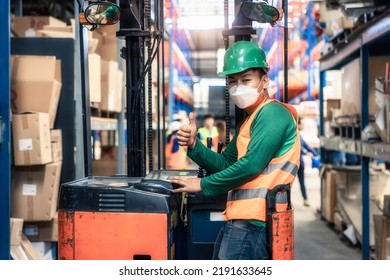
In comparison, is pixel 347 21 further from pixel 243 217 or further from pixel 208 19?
pixel 243 217

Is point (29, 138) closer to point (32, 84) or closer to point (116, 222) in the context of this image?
point (32, 84)

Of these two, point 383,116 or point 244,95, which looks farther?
point 383,116

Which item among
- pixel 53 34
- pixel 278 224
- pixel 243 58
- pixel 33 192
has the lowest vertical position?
pixel 33 192

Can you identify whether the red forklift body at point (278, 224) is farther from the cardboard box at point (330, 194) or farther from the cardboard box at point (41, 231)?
the cardboard box at point (330, 194)

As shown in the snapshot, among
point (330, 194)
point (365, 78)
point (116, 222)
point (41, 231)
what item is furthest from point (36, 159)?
point (330, 194)

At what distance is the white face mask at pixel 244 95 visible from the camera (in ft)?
7.88

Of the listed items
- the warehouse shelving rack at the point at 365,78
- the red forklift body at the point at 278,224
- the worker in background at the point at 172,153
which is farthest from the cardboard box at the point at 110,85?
the worker in background at the point at 172,153

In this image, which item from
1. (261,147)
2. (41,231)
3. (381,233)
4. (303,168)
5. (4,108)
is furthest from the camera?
(303,168)

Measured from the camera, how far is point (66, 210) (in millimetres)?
2418

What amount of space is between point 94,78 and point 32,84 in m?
0.85

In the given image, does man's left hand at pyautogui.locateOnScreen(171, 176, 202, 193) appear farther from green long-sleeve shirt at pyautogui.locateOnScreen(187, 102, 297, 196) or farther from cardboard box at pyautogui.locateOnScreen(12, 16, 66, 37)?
cardboard box at pyautogui.locateOnScreen(12, 16, 66, 37)

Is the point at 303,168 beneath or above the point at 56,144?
beneath

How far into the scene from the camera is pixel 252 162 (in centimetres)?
225

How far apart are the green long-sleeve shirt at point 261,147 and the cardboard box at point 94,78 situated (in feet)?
9.66
